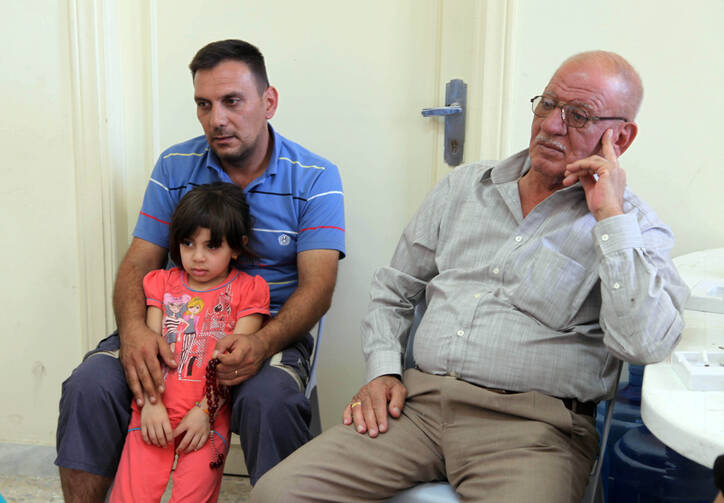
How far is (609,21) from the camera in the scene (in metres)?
1.90

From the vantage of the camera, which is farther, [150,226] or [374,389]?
[150,226]

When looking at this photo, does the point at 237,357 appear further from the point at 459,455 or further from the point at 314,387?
the point at 459,455

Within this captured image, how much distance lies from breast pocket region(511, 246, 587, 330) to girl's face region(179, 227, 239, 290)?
2.60 feet

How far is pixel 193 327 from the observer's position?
1.74m

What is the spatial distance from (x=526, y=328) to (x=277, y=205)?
0.84 metres

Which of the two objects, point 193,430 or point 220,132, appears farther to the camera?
point 220,132

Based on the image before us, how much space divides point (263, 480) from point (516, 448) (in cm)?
50

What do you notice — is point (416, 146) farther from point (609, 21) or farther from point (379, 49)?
point (609, 21)

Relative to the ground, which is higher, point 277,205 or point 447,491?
point 277,205

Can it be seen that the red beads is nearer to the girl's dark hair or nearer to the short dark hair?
the girl's dark hair

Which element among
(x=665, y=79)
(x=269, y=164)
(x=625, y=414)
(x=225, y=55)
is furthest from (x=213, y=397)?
(x=665, y=79)

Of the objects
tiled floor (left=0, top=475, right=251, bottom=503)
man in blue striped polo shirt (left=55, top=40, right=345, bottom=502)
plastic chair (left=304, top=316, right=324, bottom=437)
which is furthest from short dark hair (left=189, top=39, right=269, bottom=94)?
tiled floor (left=0, top=475, right=251, bottom=503)

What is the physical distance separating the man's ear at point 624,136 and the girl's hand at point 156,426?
1239 mm

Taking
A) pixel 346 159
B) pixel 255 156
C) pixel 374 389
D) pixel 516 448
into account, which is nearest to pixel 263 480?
pixel 374 389
